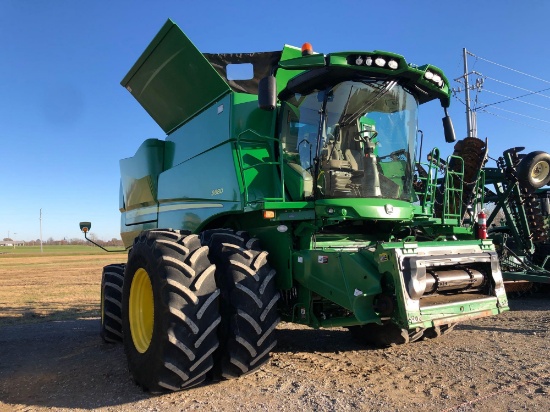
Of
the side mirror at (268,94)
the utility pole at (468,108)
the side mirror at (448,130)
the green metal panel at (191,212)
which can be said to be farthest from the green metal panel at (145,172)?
the utility pole at (468,108)

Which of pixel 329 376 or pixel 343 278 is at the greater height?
pixel 343 278

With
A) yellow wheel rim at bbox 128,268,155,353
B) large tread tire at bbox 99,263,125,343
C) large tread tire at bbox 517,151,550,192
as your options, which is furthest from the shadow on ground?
large tread tire at bbox 517,151,550,192

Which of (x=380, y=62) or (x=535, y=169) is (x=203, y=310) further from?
(x=535, y=169)

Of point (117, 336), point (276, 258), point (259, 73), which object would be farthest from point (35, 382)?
point (259, 73)

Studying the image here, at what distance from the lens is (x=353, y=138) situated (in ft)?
15.7

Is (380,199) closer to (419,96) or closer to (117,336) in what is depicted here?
(419,96)

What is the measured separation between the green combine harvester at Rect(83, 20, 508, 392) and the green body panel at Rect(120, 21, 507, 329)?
16mm

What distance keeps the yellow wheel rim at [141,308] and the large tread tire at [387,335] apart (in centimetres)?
248

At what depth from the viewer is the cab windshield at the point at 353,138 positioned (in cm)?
459

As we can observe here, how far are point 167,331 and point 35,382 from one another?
187 cm

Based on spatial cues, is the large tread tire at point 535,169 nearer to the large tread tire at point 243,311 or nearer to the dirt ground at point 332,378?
the dirt ground at point 332,378

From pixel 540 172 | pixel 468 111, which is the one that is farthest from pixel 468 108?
pixel 540 172

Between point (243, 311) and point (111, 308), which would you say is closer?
point (243, 311)

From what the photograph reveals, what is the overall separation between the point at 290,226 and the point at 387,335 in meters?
1.84
